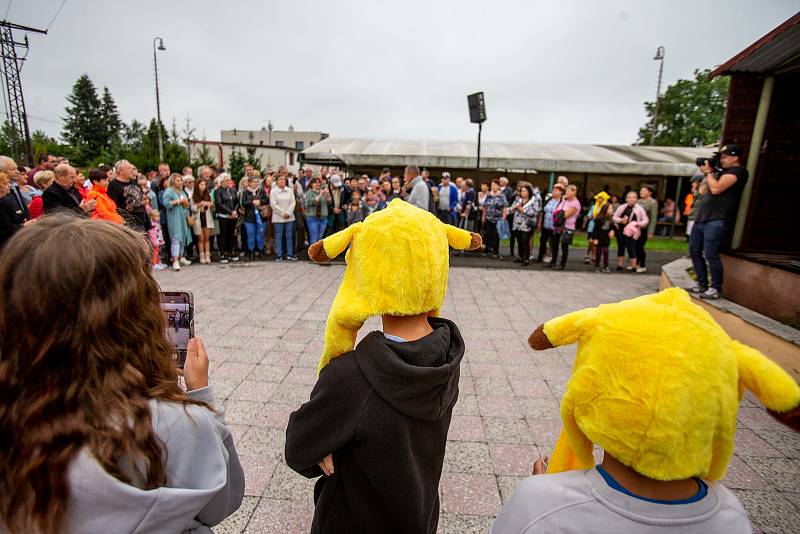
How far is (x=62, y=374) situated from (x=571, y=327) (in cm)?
119

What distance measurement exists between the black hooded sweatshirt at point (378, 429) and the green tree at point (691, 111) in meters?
41.3

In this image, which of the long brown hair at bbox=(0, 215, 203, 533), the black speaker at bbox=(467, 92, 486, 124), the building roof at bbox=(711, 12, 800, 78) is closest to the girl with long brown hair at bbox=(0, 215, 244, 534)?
the long brown hair at bbox=(0, 215, 203, 533)

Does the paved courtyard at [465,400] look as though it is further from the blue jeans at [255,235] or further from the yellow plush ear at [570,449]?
the blue jeans at [255,235]

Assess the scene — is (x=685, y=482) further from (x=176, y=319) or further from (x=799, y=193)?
(x=799, y=193)

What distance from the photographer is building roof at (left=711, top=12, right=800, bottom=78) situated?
4.39m

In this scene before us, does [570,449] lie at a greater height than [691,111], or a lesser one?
lesser

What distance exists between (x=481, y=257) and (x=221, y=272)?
606cm

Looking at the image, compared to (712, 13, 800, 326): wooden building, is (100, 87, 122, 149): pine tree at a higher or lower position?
higher

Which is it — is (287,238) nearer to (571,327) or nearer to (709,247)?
(709,247)

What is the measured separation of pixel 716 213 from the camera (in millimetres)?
5711

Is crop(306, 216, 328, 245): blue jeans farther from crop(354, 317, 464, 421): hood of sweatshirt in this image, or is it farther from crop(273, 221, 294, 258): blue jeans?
crop(354, 317, 464, 421): hood of sweatshirt

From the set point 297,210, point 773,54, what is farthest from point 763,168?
point 297,210

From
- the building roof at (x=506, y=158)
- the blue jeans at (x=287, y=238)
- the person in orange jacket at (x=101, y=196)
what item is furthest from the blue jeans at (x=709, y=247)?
the building roof at (x=506, y=158)

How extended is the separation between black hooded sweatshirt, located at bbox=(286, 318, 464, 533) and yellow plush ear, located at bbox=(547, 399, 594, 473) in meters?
0.36
